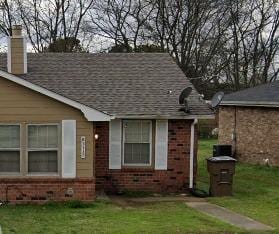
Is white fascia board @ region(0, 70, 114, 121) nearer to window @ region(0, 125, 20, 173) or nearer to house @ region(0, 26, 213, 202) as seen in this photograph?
house @ region(0, 26, 213, 202)

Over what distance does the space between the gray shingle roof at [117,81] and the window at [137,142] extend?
525mm

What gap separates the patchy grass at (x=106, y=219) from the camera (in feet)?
34.4

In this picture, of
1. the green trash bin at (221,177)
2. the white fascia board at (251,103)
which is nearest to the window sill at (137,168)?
the green trash bin at (221,177)

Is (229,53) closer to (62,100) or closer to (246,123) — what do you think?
(246,123)

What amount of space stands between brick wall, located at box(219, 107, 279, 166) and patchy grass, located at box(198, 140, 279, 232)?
28.5 inches

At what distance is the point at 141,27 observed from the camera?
1697 inches

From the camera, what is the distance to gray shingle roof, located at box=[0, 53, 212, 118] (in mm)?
15781

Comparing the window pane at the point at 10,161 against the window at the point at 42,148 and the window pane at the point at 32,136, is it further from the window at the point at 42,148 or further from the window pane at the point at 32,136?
the window pane at the point at 32,136

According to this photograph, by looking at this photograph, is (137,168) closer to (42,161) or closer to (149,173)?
(149,173)

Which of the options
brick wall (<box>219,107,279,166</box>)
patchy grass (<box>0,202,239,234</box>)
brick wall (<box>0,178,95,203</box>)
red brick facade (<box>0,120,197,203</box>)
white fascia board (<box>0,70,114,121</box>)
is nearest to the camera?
patchy grass (<box>0,202,239,234</box>)

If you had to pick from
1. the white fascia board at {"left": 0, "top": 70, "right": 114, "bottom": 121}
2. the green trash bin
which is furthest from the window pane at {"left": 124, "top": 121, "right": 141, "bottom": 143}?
the white fascia board at {"left": 0, "top": 70, "right": 114, "bottom": 121}

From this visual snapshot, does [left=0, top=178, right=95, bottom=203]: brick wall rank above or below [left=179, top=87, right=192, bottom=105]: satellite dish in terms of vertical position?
below

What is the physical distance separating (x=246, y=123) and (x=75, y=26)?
2200 centimetres

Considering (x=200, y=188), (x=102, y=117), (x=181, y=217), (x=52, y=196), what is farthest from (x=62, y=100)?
(x=200, y=188)
